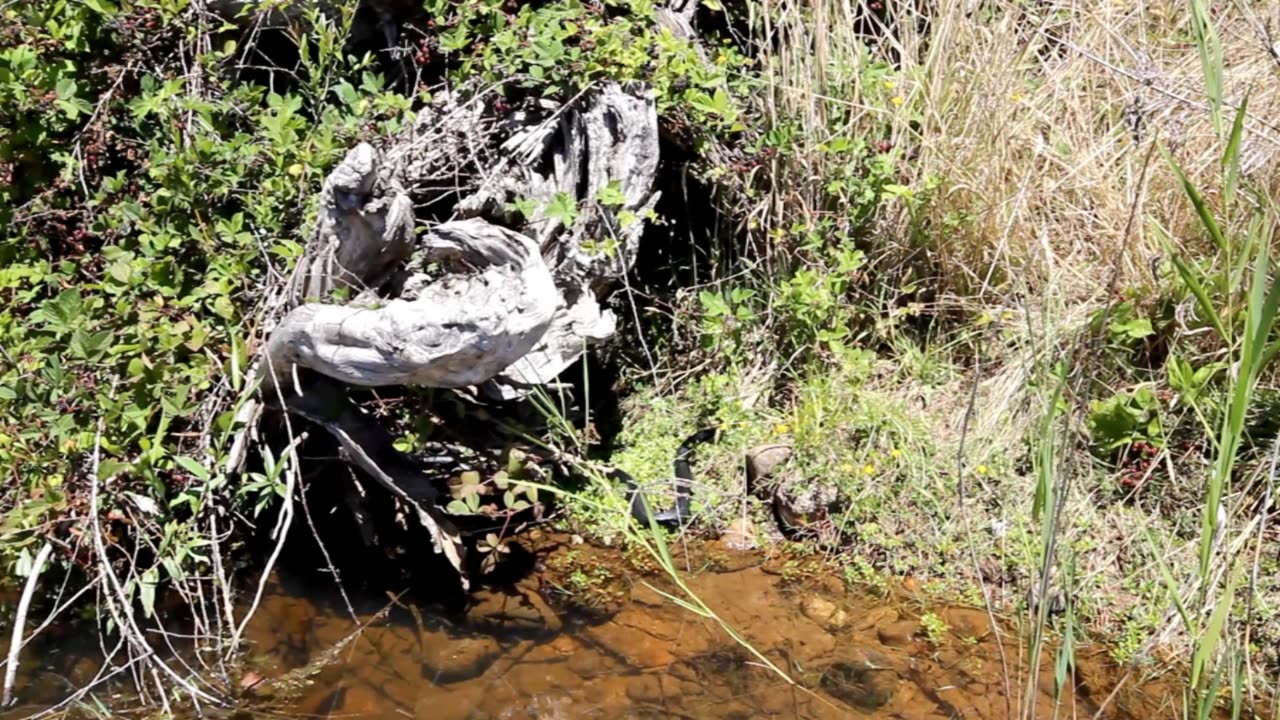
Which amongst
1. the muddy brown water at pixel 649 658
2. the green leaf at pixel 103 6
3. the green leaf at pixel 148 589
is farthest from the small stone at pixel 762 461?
the green leaf at pixel 103 6

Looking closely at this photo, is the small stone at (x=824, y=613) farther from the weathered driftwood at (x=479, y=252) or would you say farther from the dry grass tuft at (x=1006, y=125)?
A: the dry grass tuft at (x=1006, y=125)

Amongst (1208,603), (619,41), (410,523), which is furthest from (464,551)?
(1208,603)

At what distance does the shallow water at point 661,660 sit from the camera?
3.38 m

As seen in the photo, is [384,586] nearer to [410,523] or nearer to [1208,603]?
[410,523]

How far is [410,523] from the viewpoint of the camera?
3953mm

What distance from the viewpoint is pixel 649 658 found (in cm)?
361

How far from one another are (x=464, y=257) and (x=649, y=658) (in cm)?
136

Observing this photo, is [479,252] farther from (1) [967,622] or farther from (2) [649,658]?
(1) [967,622]

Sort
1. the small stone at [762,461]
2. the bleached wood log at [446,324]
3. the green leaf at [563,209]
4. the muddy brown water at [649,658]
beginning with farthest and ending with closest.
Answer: the small stone at [762,461]
the green leaf at [563,209]
the muddy brown water at [649,658]
the bleached wood log at [446,324]

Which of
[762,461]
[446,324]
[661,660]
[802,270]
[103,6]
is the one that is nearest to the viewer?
[446,324]

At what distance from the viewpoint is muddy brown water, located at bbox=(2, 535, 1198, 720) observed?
338 cm

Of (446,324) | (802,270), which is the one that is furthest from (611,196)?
(446,324)

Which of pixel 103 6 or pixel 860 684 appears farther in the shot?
pixel 103 6

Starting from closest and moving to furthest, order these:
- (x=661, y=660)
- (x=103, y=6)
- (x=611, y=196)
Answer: (x=661, y=660) < (x=611, y=196) < (x=103, y=6)
